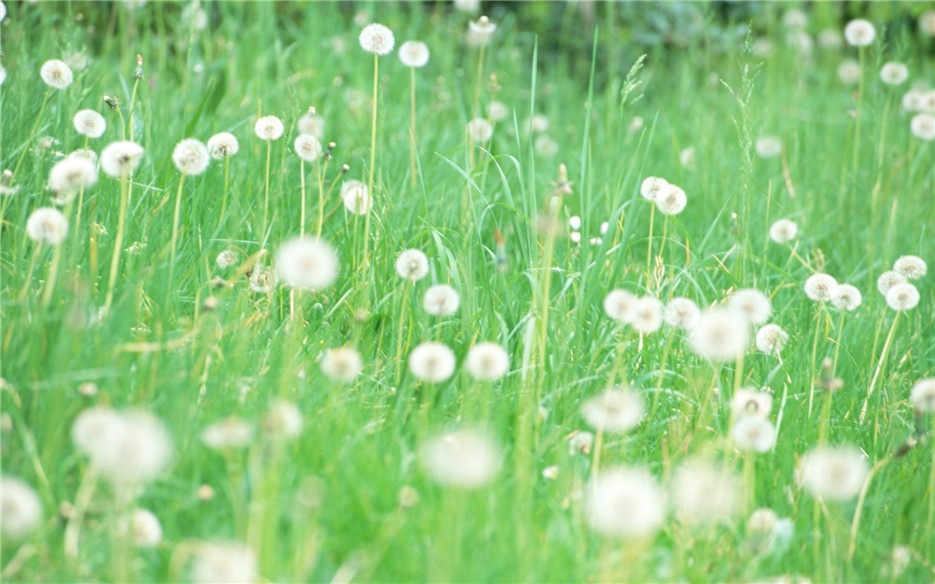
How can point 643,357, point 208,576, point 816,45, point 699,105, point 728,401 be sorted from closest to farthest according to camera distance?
point 208,576, point 728,401, point 643,357, point 699,105, point 816,45

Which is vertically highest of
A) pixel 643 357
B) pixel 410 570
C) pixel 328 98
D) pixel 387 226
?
pixel 328 98

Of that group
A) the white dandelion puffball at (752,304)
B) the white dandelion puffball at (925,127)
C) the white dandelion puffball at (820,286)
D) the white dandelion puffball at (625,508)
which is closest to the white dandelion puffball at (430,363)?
the white dandelion puffball at (625,508)

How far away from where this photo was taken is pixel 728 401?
193cm

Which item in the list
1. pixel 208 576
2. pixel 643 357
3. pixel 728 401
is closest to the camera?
pixel 208 576

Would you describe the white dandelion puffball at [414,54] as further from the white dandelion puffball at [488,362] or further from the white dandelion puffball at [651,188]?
the white dandelion puffball at [488,362]

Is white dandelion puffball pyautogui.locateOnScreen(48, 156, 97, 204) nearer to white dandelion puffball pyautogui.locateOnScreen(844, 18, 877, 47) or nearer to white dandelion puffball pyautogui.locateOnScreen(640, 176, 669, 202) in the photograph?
white dandelion puffball pyautogui.locateOnScreen(640, 176, 669, 202)

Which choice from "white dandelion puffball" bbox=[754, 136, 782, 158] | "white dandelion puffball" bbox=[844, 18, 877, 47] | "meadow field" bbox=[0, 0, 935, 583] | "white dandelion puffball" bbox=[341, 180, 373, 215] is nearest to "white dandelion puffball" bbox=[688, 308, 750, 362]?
"meadow field" bbox=[0, 0, 935, 583]

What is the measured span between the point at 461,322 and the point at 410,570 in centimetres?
77

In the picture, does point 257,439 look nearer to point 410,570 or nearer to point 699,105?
point 410,570

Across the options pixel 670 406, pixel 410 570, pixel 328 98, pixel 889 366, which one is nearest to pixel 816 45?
pixel 328 98

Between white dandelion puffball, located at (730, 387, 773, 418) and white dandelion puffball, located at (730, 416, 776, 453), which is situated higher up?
white dandelion puffball, located at (730, 387, 773, 418)

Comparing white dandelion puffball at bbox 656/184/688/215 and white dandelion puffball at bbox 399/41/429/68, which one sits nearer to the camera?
white dandelion puffball at bbox 656/184/688/215

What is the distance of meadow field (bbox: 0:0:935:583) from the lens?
4.27ft

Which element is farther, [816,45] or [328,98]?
[816,45]
